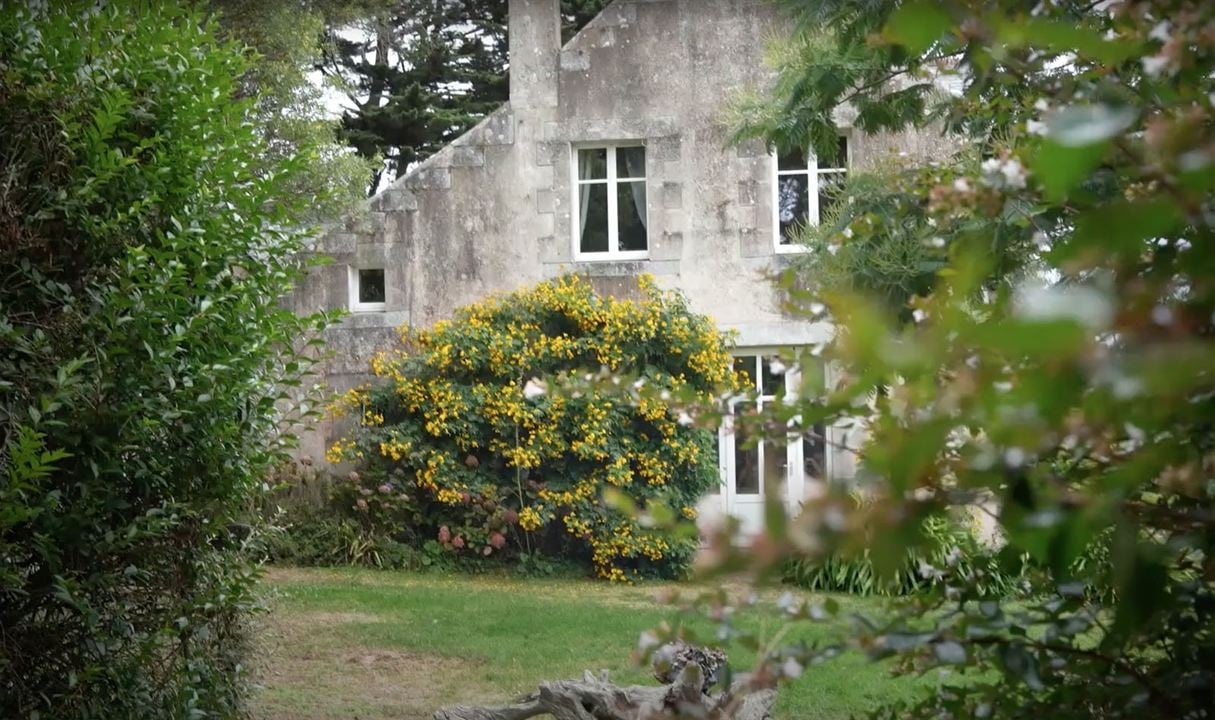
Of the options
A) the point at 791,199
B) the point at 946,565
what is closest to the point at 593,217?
the point at 791,199

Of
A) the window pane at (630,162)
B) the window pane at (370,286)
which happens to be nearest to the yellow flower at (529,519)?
the window pane at (370,286)

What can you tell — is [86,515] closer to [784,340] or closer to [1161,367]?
[1161,367]

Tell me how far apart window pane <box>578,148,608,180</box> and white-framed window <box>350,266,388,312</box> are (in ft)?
7.78

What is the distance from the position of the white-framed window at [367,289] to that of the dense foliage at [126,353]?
8.57 meters

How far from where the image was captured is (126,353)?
11.9ft

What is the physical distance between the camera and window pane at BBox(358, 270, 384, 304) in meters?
13.0

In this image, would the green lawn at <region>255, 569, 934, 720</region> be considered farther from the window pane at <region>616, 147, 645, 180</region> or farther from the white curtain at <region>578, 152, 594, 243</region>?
the window pane at <region>616, 147, 645, 180</region>

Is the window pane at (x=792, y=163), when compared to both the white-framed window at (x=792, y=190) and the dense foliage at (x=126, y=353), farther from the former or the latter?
the dense foliage at (x=126, y=353)

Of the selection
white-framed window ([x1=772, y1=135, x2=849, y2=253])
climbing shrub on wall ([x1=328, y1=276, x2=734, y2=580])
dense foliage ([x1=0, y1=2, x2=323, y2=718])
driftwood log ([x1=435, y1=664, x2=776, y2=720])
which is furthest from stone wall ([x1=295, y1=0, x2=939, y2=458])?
dense foliage ([x1=0, y1=2, x2=323, y2=718])

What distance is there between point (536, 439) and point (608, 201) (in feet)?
9.17

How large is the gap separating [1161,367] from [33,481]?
3.31 metres

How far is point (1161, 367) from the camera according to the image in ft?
2.02

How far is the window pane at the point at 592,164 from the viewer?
507 inches

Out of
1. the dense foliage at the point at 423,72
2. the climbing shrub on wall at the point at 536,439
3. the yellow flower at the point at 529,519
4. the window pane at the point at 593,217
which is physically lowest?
the yellow flower at the point at 529,519
